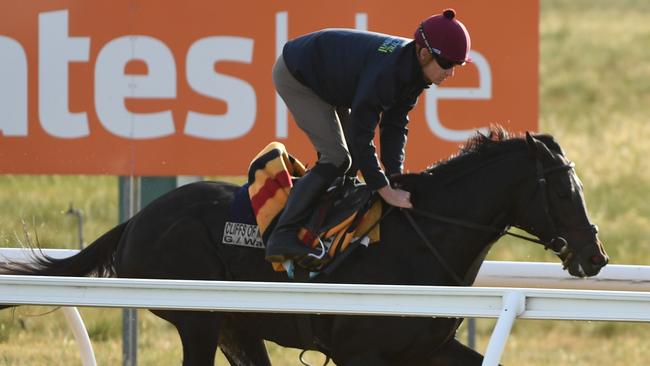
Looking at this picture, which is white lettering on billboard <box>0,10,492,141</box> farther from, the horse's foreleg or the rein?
the horse's foreleg

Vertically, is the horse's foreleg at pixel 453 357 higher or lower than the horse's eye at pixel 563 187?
lower

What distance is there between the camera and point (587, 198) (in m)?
13.3

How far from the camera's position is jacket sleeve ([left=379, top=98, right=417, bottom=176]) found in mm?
5363

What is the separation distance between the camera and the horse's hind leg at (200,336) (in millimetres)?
5324

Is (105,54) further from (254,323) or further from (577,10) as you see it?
(577,10)

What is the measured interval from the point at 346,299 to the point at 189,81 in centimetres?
372

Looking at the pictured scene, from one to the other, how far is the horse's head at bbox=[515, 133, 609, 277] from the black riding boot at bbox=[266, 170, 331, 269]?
2.62 feet

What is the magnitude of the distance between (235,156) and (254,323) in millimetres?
2120

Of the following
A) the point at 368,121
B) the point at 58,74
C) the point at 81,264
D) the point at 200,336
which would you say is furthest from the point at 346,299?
the point at 58,74

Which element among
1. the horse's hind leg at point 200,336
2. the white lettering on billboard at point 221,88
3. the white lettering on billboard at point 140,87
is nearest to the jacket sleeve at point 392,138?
the horse's hind leg at point 200,336

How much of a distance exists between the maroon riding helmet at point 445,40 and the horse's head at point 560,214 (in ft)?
1.40

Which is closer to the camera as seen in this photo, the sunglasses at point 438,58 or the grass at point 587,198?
the sunglasses at point 438,58

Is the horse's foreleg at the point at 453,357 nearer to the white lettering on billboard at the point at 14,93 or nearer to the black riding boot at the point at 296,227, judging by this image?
the black riding boot at the point at 296,227

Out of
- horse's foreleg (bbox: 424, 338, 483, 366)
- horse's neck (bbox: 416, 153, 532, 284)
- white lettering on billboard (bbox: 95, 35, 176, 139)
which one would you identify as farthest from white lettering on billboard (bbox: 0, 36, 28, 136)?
horse's foreleg (bbox: 424, 338, 483, 366)
